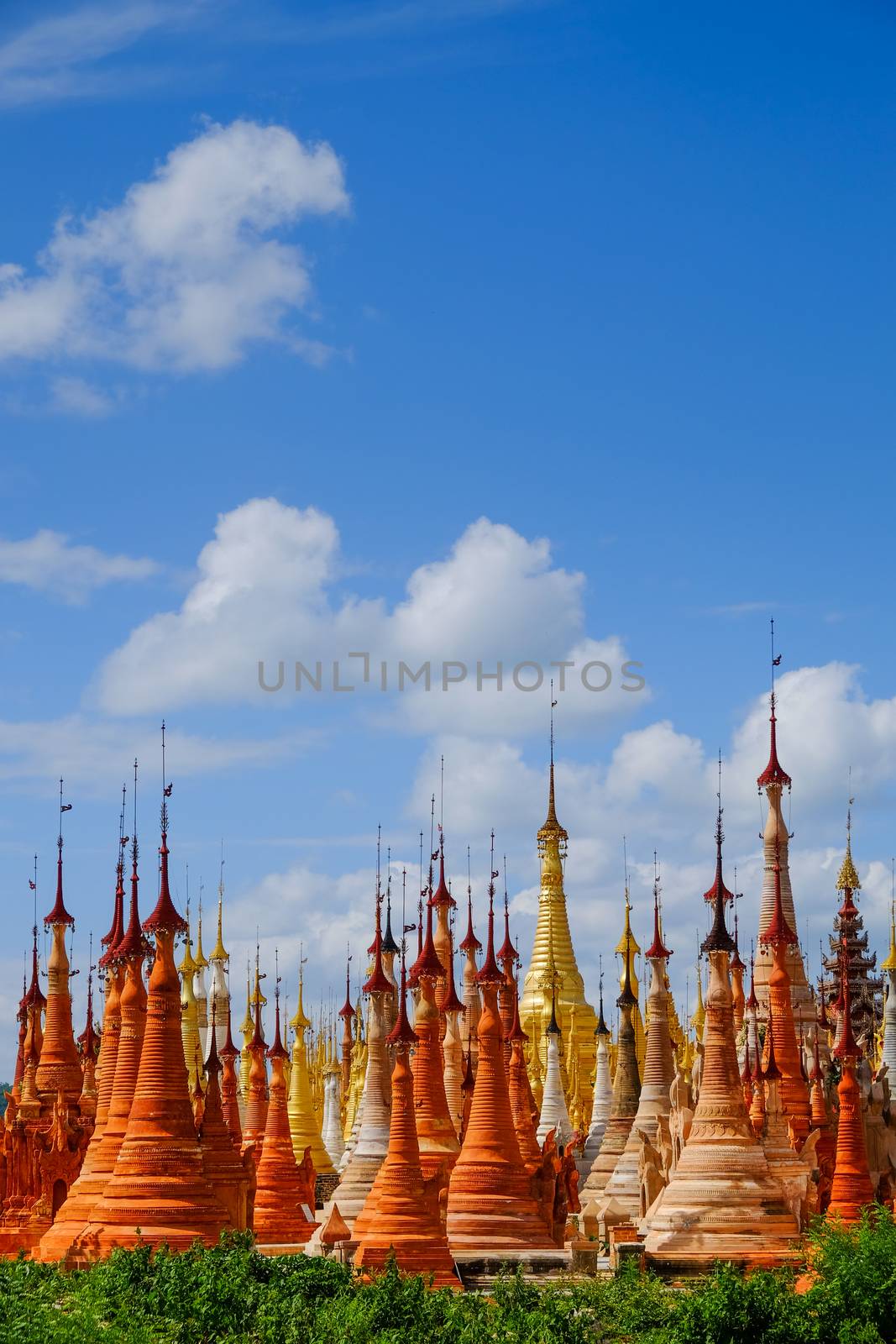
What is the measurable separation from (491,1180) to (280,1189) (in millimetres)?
10150

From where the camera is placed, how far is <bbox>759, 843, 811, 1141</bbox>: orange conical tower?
173ft

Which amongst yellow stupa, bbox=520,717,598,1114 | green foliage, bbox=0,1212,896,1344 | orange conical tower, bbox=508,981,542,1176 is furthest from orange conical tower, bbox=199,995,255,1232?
yellow stupa, bbox=520,717,598,1114

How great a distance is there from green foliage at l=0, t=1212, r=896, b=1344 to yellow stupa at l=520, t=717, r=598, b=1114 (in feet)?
138

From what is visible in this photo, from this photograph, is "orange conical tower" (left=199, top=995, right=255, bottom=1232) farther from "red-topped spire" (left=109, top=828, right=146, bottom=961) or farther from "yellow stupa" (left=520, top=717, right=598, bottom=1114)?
"yellow stupa" (left=520, top=717, right=598, bottom=1114)

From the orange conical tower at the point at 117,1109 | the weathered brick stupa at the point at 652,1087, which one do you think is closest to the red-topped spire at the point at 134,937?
the orange conical tower at the point at 117,1109

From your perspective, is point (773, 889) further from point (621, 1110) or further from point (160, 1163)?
point (160, 1163)

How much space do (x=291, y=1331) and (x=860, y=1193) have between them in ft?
51.8

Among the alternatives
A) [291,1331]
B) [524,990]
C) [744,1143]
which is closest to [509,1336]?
[291,1331]

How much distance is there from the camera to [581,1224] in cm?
5331

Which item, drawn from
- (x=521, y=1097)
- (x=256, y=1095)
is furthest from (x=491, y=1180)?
(x=256, y=1095)

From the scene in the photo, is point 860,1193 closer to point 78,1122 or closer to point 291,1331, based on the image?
point 291,1331

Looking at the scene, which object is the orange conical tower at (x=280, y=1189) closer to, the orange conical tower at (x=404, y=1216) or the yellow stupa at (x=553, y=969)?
the orange conical tower at (x=404, y=1216)

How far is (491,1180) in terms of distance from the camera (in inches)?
1901

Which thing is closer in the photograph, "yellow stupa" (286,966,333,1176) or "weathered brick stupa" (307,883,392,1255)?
"weathered brick stupa" (307,883,392,1255)
